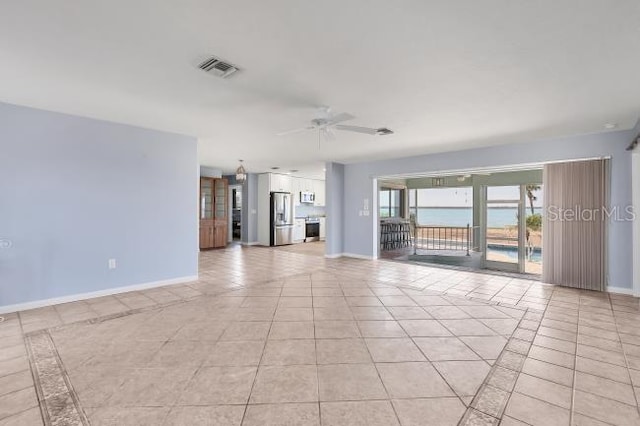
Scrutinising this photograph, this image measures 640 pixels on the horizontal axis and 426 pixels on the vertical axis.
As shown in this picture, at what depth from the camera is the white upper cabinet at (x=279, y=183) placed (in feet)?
32.4

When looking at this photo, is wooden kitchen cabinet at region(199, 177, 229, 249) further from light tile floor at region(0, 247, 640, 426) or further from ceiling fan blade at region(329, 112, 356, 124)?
ceiling fan blade at region(329, 112, 356, 124)

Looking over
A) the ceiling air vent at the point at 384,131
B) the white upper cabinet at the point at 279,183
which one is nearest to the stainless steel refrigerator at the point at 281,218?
the white upper cabinet at the point at 279,183

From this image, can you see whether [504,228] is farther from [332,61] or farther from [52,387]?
[52,387]

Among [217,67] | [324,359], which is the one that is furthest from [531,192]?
[217,67]

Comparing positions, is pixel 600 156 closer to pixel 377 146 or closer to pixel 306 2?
pixel 377 146

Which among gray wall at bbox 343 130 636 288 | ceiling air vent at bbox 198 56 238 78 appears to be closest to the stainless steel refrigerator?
gray wall at bbox 343 130 636 288

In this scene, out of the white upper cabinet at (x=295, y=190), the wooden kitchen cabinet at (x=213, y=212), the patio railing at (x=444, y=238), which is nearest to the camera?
the patio railing at (x=444, y=238)

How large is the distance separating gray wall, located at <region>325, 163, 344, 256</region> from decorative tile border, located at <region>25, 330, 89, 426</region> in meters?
5.73

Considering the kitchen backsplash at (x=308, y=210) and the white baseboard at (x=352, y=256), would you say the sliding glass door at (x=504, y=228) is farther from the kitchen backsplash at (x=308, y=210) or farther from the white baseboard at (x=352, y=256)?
the kitchen backsplash at (x=308, y=210)

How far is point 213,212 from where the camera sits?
9273 millimetres

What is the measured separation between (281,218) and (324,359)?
25.9 ft

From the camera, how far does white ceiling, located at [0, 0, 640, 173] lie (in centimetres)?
189

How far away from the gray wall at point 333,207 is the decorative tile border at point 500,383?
16.3 feet

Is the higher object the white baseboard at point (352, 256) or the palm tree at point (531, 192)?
the palm tree at point (531, 192)
